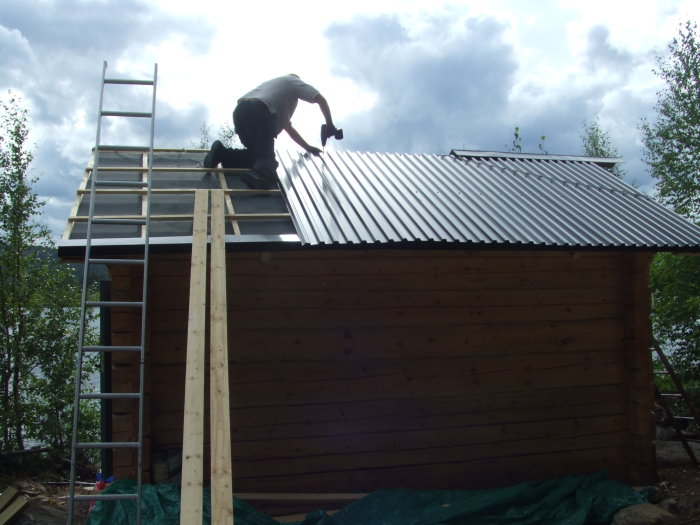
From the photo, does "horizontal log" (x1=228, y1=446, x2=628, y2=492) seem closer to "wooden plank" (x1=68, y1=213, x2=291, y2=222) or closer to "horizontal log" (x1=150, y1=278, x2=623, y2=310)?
"horizontal log" (x1=150, y1=278, x2=623, y2=310)

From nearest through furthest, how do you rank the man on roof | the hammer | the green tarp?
the green tarp → the man on roof → the hammer

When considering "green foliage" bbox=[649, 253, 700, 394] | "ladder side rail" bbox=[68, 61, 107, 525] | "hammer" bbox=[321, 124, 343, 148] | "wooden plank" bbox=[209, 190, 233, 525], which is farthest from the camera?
"green foliage" bbox=[649, 253, 700, 394]

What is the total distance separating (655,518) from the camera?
5.52 meters

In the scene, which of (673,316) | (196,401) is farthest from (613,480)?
(673,316)

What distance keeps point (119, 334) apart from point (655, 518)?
5253 mm

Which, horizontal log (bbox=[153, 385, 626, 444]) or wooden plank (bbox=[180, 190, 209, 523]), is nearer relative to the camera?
wooden plank (bbox=[180, 190, 209, 523])

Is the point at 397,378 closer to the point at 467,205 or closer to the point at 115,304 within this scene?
the point at 467,205

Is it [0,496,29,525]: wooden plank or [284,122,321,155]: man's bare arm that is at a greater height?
[284,122,321,155]: man's bare arm

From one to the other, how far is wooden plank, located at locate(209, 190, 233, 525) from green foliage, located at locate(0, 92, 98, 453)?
10.2 meters

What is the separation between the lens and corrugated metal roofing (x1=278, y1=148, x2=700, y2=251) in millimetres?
5609

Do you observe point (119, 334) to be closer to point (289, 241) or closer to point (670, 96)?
point (289, 241)

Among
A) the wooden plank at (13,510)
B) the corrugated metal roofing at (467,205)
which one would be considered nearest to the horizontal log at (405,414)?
the wooden plank at (13,510)

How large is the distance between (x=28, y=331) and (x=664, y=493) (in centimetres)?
1206

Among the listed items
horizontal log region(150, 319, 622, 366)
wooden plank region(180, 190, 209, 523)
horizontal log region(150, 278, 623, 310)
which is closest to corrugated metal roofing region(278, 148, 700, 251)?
horizontal log region(150, 278, 623, 310)
